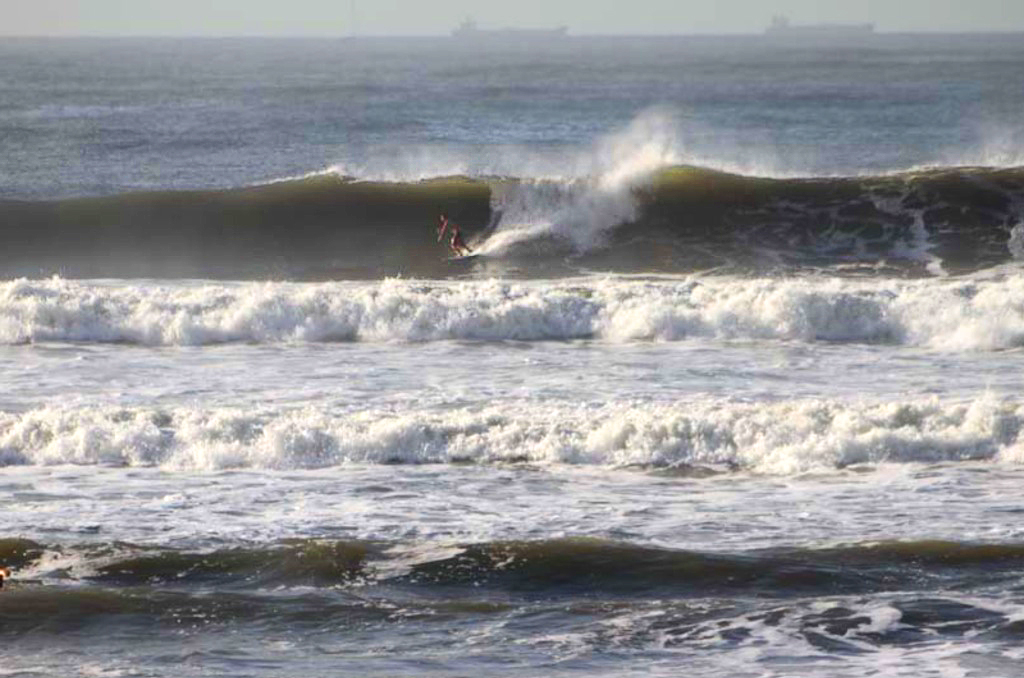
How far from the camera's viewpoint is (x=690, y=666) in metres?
10.6

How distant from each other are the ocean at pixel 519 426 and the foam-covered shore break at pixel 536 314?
0.21ft

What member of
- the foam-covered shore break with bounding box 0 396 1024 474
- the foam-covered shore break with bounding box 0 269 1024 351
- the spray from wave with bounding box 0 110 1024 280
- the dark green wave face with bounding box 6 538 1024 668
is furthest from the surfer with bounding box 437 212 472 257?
the dark green wave face with bounding box 6 538 1024 668

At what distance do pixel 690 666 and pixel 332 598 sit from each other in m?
2.69

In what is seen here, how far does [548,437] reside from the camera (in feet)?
51.5

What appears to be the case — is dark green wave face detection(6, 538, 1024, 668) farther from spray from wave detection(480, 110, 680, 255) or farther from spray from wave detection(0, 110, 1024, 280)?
spray from wave detection(480, 110, 680, 255)

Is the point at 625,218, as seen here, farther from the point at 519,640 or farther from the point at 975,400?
the point at 519,640

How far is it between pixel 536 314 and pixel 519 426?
6317 mm

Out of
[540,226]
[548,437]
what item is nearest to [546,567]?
[548,437]

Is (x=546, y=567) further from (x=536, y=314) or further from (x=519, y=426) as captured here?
(x=536, y=314)

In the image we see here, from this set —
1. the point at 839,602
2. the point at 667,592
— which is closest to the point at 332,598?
the point at 667,592

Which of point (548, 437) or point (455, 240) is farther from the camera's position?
point (455, 240)

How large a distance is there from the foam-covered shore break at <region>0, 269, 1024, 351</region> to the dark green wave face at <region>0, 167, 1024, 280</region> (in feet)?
14.6

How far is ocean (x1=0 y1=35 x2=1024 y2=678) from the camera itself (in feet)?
37.2

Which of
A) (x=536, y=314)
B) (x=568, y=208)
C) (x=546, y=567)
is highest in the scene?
(x=568, y=208)
